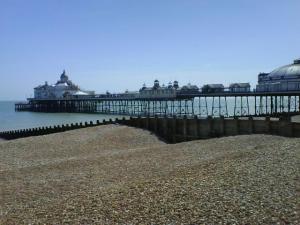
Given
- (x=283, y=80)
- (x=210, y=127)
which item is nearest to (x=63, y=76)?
(x=283, y=80)

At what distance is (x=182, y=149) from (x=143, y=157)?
2.03m

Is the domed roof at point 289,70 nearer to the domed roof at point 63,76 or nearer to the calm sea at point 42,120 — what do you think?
the calm sea at point 42,120

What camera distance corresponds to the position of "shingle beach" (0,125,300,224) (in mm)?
Answer: 8227

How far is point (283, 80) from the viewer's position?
267 ft

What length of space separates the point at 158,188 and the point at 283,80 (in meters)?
75.3

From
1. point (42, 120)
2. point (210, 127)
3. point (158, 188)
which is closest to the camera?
point (158, 188)

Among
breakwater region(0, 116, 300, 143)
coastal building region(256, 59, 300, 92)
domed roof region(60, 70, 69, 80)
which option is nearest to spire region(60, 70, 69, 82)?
domed roof region(60, 70, 69, 80)

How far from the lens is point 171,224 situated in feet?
25.8

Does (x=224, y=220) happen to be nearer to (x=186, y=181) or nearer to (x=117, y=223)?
(x=117, y=223)

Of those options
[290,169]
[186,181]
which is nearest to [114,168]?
[186,181]

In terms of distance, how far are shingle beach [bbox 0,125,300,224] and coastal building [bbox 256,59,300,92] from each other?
191ft

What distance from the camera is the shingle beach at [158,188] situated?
8.23m

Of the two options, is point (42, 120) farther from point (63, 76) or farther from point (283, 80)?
point (63, 76)

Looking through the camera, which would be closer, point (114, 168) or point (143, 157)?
point (114, 168)
